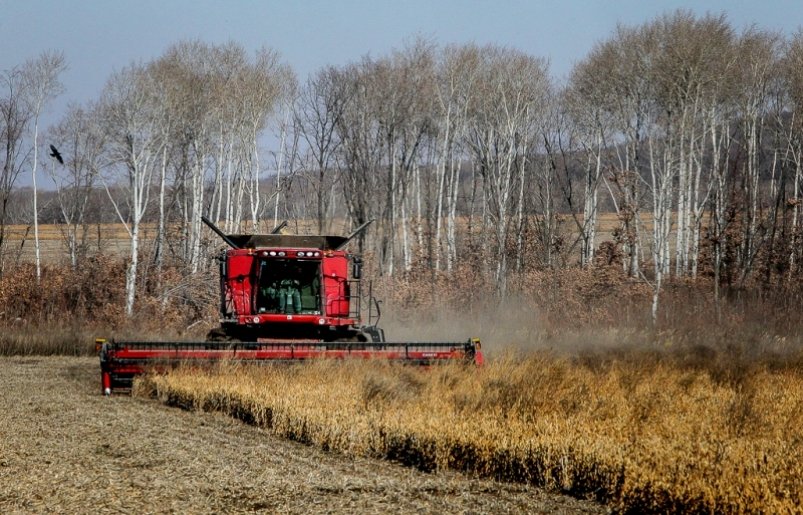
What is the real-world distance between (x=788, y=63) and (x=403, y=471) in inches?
1073

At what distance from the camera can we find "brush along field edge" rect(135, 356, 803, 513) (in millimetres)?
7707

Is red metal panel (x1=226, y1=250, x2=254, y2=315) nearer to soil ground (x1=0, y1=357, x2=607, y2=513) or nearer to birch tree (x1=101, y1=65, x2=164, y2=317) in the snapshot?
soil ground (x1=0, y1=357, x2=607, y2=513)

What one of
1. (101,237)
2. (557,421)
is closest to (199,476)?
(557,421)

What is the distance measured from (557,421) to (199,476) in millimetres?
3523

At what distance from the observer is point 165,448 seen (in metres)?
9.82

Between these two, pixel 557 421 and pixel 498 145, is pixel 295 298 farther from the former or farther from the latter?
pixel 498 145

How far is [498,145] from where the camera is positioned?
36375 millimetres

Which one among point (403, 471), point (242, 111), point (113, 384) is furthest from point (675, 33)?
point (403, 471)

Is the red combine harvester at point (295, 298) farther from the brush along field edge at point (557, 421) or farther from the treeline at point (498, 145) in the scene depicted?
the treeline at point (498, 145)

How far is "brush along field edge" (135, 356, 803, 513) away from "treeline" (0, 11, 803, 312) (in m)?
13.9

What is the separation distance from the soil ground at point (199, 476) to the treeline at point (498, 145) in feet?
55.5

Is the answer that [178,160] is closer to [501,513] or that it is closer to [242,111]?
[242,111]

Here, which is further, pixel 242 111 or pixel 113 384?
pixel 242 111

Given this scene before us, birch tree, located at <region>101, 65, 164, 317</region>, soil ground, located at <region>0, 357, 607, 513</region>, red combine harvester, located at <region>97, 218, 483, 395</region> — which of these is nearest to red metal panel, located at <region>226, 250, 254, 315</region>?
red combine harvester, located at <region>97, 218, 483, 395</region>
